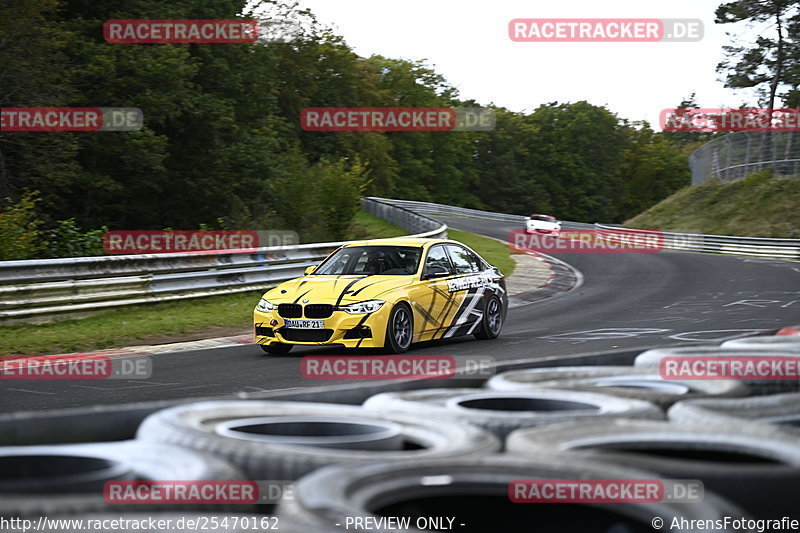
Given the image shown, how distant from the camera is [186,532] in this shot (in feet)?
7.24

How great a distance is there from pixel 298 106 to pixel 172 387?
62.3 metres

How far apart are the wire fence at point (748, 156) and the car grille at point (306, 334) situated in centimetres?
4759

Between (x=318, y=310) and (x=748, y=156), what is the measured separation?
173 ft

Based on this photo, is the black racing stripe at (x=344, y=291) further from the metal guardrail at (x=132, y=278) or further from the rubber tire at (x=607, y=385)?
the rubber tire at (x=607, y=385)

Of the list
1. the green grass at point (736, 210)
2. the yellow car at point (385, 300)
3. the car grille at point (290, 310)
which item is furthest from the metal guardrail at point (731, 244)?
the car grille at point (290, 310)

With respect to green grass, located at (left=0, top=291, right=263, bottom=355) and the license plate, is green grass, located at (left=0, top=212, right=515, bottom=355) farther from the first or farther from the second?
the license plate

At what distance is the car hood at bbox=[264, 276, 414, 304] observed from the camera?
11516mm

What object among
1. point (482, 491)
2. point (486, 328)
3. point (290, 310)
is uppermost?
point (482, 491)

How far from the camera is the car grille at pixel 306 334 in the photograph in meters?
11.4

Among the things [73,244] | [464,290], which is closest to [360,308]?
[464,290]

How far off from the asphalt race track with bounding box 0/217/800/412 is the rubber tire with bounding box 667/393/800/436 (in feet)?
18.9

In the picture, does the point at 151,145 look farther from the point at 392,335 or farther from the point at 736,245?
the point at 736,245

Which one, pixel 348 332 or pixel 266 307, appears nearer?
pixel 348 332

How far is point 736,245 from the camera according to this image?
42.6 m
